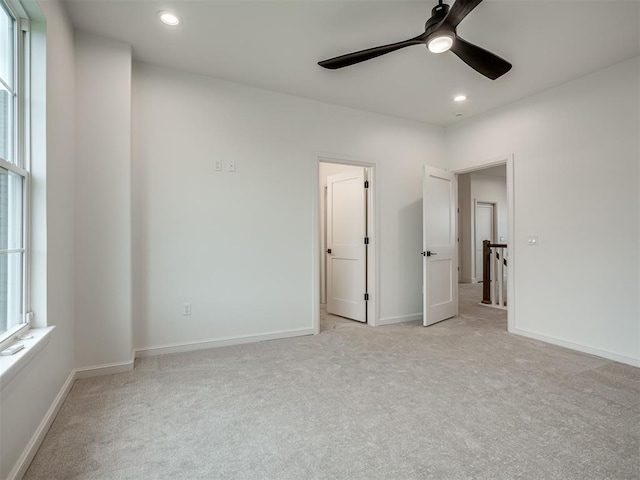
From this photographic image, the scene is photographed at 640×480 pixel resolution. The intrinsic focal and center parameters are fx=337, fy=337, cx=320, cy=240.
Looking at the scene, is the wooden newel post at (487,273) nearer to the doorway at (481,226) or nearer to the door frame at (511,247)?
the door frame at (511,247)

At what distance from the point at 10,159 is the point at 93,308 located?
126 centimetres

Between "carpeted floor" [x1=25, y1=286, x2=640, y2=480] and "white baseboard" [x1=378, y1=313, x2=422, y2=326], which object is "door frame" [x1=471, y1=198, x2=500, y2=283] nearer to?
"white baseboard" [x1=378, y1=313, x2=422, y2=326]

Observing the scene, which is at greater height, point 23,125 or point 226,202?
point 23,125

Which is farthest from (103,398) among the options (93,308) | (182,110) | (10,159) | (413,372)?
(182,110)

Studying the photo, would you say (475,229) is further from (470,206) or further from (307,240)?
(307,240)

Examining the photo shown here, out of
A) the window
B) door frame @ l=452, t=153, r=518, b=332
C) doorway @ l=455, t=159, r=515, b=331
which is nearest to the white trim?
the window

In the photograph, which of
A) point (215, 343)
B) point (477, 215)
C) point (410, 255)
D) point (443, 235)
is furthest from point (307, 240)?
point (477, 215)

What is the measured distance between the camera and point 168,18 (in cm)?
243

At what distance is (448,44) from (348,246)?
2.83 metres

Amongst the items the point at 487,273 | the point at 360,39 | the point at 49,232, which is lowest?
the point at 487,273

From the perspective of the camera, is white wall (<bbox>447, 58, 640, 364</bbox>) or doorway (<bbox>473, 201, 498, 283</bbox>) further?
doorway (<bbox>473, 201, 498, 283</bbox>)

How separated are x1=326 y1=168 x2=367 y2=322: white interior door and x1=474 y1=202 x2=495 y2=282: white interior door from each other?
15.6 ft

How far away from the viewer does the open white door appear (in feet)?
13.6

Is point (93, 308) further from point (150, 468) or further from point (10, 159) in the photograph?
point (150, 468)
